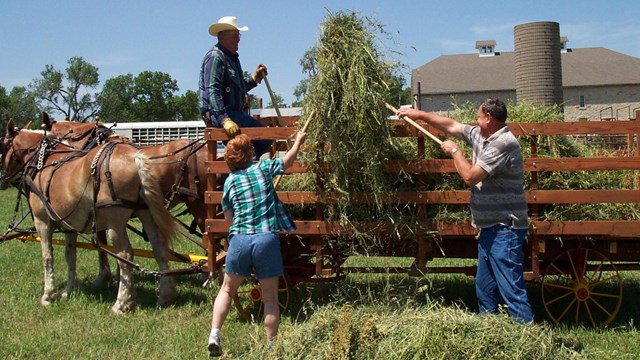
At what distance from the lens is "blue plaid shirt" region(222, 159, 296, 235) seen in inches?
177

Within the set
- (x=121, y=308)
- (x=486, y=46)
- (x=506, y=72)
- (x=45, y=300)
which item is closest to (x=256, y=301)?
(x=121, y=308)

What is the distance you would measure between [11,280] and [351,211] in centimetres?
541

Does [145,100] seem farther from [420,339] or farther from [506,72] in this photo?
[420,339]

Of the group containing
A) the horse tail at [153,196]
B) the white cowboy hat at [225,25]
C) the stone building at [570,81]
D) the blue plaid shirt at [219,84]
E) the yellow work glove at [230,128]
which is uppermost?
the stone building at [570,81]

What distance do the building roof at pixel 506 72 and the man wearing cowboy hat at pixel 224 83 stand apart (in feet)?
140

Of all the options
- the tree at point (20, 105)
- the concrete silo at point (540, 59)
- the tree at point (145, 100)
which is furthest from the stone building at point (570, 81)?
the tree at point (20, 105)

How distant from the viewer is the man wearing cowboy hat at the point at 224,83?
5859 mm

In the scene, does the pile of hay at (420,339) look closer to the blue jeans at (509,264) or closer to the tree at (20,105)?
the blue jeans at (509,264)

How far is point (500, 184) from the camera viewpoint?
14.7 ft

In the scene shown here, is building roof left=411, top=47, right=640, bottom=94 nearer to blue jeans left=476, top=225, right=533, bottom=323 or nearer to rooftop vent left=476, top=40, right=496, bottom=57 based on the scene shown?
rooftop vent left=476, top=40, right=496, bottom=57

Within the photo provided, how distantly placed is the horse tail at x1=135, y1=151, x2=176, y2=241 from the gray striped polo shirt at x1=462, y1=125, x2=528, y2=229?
11.6 ft

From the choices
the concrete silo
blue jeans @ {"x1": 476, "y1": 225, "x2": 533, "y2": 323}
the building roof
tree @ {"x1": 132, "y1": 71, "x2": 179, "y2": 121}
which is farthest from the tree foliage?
blue jeans @ {"x1": 476, "y1": 225, "x2": 533, "y2": 323}

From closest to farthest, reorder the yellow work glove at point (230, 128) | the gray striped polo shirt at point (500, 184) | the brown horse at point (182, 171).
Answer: the gray striped polo shirt at point (500, 184), the yellow work glove at point (230, 128), the brown horse at point (182, 171)

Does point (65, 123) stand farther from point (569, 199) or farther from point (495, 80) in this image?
point (495, 80)
